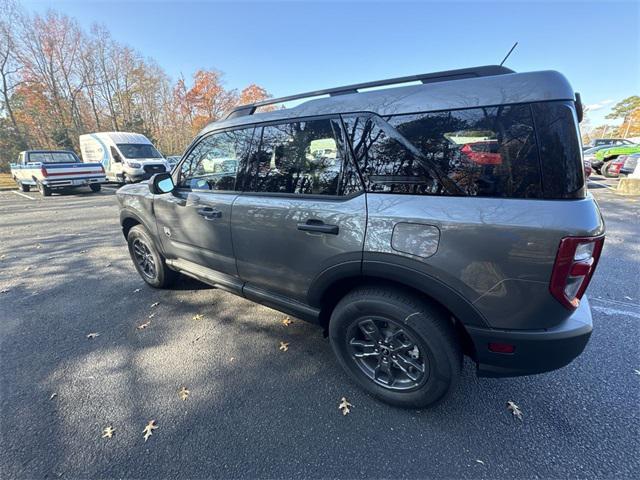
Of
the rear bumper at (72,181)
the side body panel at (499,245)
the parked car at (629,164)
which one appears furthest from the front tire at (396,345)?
the parked car at (629,164)

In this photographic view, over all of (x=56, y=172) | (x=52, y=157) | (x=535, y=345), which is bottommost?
(x=535, y=345)

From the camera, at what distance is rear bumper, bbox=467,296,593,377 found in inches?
59.1

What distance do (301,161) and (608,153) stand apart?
749 inches

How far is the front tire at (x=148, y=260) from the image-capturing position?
3445mm

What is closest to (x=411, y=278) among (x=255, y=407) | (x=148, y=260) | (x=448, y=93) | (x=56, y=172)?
(x=448, y=93)

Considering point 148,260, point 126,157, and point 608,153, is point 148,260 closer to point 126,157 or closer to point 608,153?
point 126,157

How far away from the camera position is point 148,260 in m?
3.66

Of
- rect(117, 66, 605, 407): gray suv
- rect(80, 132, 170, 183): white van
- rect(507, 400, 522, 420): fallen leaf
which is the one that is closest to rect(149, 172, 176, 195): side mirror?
rect(117, 66, 605, 407): gray suv

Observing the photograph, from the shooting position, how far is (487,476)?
5.10 ft

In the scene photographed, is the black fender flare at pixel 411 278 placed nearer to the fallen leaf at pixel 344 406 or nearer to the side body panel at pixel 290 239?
the side body panel at pixel 290 239

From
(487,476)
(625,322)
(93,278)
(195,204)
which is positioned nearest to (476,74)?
(487,476)

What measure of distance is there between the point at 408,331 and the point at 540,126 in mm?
1278

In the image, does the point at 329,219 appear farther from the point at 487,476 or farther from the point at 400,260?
the point at 487,476

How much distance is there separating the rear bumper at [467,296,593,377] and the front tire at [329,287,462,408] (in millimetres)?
180
